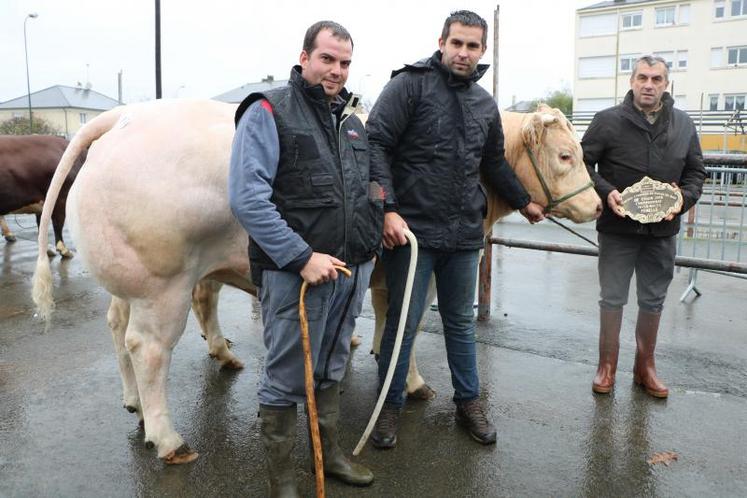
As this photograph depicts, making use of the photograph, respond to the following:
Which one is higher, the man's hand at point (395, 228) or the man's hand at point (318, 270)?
the man's hand at point (395, 228)

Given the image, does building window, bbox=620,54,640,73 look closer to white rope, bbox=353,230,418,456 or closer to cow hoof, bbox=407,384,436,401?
cow hoof, bbox=407,384,436,401

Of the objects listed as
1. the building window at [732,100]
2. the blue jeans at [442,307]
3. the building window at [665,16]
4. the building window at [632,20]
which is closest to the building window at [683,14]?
the building window at [665,16]

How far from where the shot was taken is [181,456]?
3.33 meters

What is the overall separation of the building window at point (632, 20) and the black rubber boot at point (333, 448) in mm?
54110

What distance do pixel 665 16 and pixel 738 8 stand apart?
15.9ft

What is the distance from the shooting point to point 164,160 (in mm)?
3096

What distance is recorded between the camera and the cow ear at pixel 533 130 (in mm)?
3768

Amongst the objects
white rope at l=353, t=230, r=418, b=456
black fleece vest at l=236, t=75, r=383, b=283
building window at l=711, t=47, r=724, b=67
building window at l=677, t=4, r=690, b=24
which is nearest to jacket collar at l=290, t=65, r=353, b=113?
black fleece vest at l=236, t=75, r=383, b=283

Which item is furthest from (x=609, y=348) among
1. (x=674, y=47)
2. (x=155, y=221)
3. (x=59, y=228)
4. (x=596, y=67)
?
(x=596, y=67)

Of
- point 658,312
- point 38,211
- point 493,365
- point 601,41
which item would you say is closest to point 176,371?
point 493,365

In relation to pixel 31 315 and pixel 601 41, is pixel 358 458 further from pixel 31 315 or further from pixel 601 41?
pixel 601 41

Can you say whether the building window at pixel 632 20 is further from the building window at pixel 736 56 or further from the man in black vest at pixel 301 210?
the man in black vest at pixel 301 210

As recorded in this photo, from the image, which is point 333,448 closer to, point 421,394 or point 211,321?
point 421,394

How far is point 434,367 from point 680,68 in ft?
164
